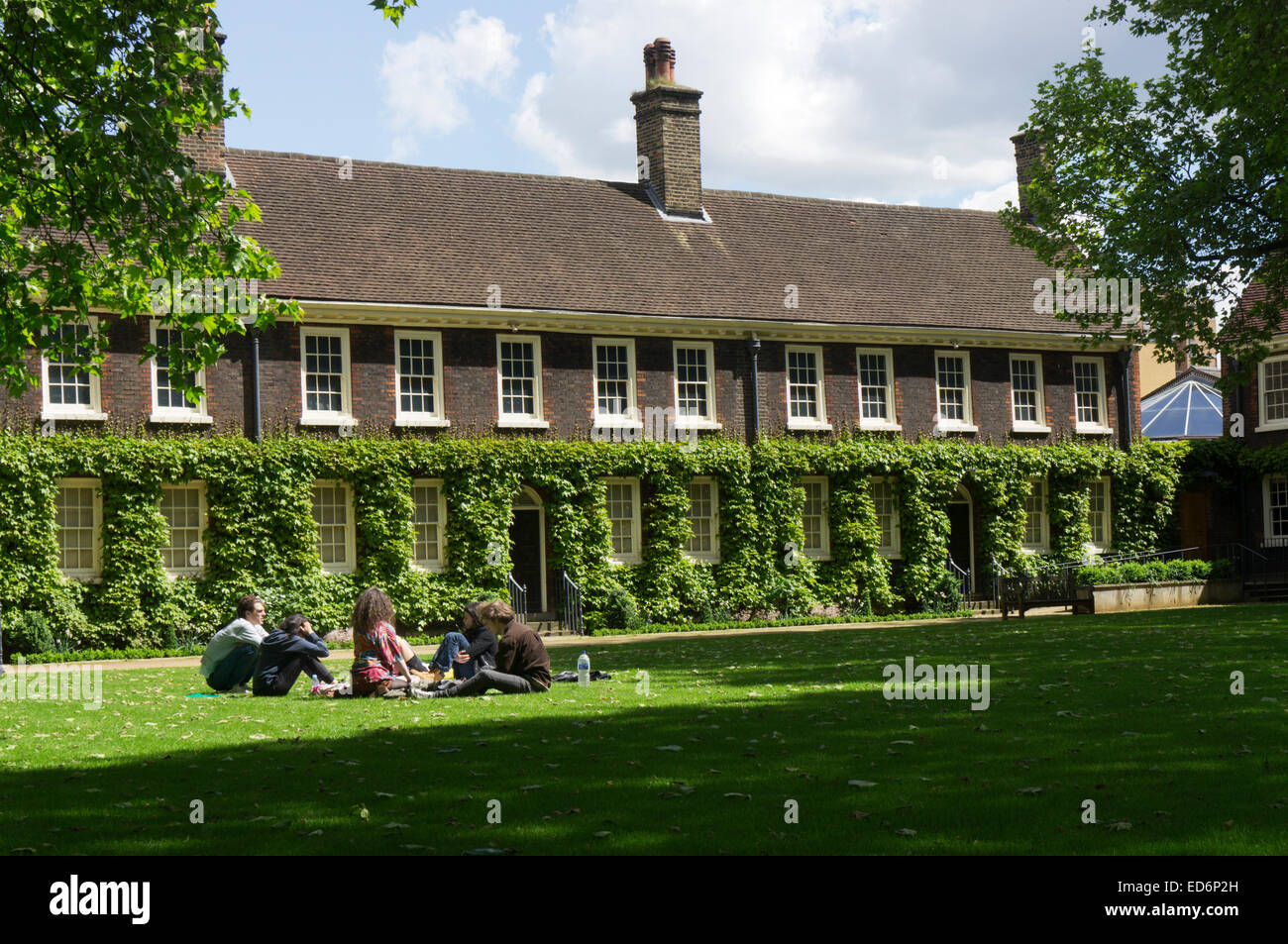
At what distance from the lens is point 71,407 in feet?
84.8

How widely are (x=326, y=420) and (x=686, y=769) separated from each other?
2095 cm

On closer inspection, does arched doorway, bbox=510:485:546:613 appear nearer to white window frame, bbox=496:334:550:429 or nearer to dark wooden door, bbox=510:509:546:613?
dark wooden door, bbox=510:509:546:613

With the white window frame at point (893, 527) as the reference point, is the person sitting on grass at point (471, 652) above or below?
below

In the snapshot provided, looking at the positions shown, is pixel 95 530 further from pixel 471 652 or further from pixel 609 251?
pixel 471 652

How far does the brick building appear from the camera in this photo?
28.1 metres

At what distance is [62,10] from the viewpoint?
1233cm

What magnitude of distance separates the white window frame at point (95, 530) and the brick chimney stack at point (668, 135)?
Result: 1637cm

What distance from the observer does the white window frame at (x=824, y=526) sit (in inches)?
1293

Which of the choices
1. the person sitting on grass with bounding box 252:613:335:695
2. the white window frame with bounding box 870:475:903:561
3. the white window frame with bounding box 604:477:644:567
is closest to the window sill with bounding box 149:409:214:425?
the white window frame with bounding box 604:477:644:567

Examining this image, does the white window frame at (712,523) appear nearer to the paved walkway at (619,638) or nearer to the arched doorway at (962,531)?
the paved walkway at (619,638)

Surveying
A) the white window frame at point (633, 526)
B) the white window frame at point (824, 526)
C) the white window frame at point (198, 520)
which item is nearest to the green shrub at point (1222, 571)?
the white window frame at point (824, 526)

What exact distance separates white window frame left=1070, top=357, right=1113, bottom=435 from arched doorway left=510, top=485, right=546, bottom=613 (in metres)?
15.8
